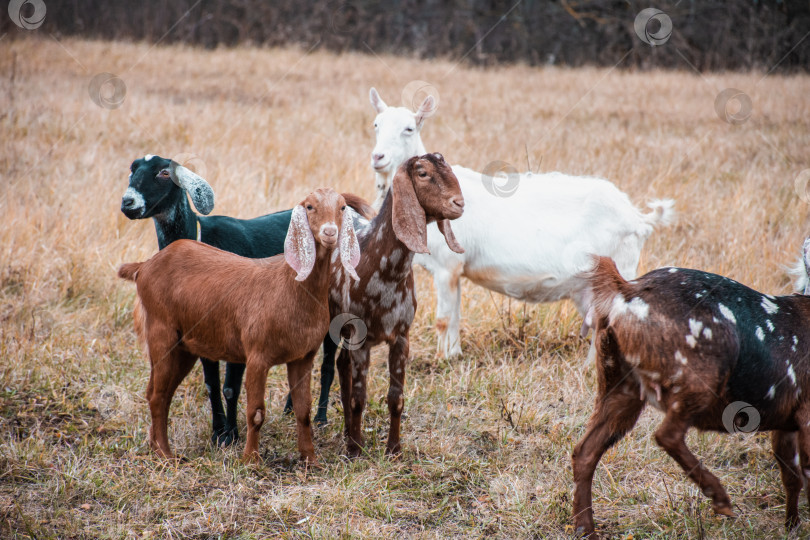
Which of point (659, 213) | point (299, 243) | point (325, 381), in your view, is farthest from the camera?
point (659, 213)

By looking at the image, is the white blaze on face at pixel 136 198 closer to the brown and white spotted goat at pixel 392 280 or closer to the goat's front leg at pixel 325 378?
the brown and white spotted goat at pixel 392 280

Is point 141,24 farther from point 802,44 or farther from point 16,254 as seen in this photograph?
point 802,44

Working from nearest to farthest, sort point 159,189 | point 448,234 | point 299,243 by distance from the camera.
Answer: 1. point 299,243
2. point 448,234
3. point 159,189

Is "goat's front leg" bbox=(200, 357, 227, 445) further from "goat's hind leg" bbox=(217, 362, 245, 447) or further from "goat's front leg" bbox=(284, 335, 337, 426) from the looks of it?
"goat's front leg" bbox=(284, 335, 337, 426)

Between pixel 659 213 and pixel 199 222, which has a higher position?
pixel 659 213

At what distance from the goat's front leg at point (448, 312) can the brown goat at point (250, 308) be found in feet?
4.56

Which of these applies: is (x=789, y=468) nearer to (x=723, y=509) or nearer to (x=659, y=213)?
(x=723, y=509)

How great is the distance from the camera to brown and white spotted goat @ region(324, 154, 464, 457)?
→ 10.3ft

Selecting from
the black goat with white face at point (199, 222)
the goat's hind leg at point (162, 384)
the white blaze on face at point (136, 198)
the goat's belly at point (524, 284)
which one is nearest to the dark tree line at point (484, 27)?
the goat's belly at point (524, 284)

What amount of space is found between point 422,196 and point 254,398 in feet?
3.78

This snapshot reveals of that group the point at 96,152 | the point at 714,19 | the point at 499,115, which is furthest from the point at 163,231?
the point at 714,19

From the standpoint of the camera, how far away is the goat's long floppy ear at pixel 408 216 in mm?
3062

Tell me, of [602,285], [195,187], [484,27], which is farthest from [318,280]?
[484,27]

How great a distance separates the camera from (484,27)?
17516mm
